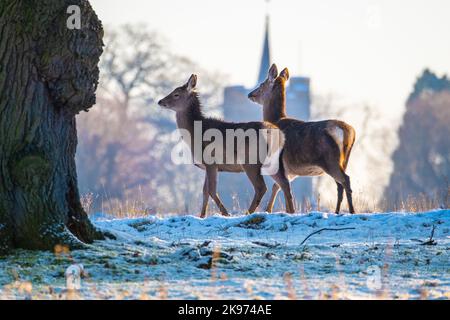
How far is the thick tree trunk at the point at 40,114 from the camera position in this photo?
9.08 m

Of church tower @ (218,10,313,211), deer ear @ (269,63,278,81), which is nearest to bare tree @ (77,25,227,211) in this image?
church tower @ (218,10,313,211)

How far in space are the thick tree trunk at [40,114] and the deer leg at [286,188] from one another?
6231mm

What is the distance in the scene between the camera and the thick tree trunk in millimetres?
9078

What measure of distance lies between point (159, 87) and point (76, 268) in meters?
52.8

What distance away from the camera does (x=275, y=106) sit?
17688mm

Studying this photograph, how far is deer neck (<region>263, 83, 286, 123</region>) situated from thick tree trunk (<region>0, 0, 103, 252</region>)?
829 centimetres

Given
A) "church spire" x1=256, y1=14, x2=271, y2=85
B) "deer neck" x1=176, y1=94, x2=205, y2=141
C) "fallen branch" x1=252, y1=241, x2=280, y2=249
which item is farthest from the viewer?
"church spire" x1=256, y1=14, x2=271, y2=85

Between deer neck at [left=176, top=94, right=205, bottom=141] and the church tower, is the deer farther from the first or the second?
the church tower

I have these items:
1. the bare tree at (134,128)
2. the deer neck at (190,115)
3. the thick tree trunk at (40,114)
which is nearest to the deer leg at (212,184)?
the deer neck at (190,115)

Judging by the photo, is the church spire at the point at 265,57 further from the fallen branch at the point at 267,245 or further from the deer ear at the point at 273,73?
the fallen branch at the point at 267,245

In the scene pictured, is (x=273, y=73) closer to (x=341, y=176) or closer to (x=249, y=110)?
(x=341, y=176)

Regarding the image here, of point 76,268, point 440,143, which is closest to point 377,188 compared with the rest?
point 440,143
